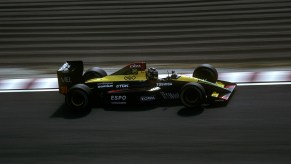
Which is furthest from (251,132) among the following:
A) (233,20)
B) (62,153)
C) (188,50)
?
(233,20)

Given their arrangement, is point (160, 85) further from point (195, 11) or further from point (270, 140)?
point (195, 11)

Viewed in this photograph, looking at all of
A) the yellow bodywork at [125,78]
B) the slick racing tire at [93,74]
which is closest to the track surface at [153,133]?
the yellow bodywork at [125,78]

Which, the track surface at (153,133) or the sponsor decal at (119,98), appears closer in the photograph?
the track surface at (153,133)

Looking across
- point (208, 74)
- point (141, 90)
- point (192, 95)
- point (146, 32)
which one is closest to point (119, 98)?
point (141, 90)

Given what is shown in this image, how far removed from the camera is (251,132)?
7.83 meters

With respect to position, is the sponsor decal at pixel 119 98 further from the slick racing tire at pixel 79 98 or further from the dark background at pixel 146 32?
the dark background at pixel 146 32

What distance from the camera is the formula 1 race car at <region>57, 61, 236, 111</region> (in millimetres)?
8875

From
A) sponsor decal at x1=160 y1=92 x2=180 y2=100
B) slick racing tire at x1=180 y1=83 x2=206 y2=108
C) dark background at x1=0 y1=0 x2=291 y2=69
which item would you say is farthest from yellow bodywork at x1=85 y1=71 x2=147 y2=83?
dark background at x1=0 y1=0 x2=291 y2=69

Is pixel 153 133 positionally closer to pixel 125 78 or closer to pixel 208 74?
pixel 125 78

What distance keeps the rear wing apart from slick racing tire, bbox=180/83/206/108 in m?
1.96

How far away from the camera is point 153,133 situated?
26.3ft

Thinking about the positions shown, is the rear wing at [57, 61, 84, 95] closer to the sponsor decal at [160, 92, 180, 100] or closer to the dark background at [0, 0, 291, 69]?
the sponsor decal at [160, 92, 180, 100]

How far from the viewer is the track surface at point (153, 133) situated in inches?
284

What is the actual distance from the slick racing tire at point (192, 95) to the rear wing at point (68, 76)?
77.3 inches
